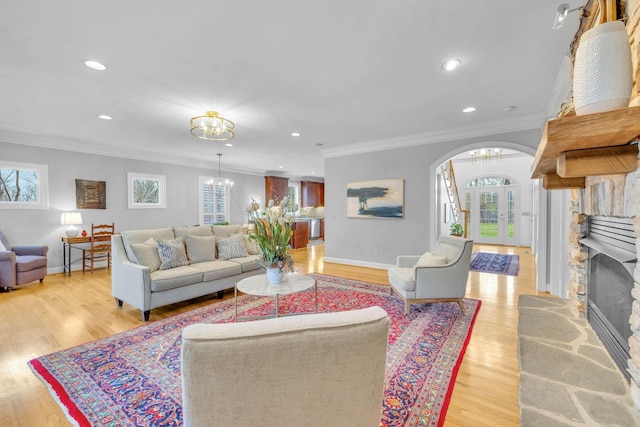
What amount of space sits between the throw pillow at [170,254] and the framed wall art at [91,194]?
3.43 m

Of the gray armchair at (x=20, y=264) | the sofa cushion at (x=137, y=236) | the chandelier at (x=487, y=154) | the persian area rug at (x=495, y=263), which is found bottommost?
the persian area rug at (x=495, y=263)

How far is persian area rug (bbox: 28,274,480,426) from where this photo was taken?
1698mm

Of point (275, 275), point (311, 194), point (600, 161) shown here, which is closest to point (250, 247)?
point (275, 275)

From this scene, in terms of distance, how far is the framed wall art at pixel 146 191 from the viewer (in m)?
6.39

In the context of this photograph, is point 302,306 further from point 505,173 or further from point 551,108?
point 505,173

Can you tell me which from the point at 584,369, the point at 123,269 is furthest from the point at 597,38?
the point at 123,269

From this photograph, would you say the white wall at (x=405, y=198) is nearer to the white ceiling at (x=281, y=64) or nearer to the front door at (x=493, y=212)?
the white ceiling at (x=281, y=64)

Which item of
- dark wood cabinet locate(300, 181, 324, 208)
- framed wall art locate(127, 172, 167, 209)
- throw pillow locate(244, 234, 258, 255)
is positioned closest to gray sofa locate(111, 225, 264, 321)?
throw pillow locate(244, 234, 258, 255)

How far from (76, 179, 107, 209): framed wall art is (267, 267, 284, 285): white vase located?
5080mm

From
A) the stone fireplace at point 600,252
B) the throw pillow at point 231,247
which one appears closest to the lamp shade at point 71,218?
the throw pillow at point 231,247

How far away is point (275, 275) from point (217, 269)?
3.86 feet

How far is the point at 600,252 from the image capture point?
1735 mm

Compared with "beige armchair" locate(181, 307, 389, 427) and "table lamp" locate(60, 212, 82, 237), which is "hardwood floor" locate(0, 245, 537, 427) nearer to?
"table lamp" locate(60, 212, 82, 237)

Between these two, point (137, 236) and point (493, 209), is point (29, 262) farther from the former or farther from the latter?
point (493, 209)
